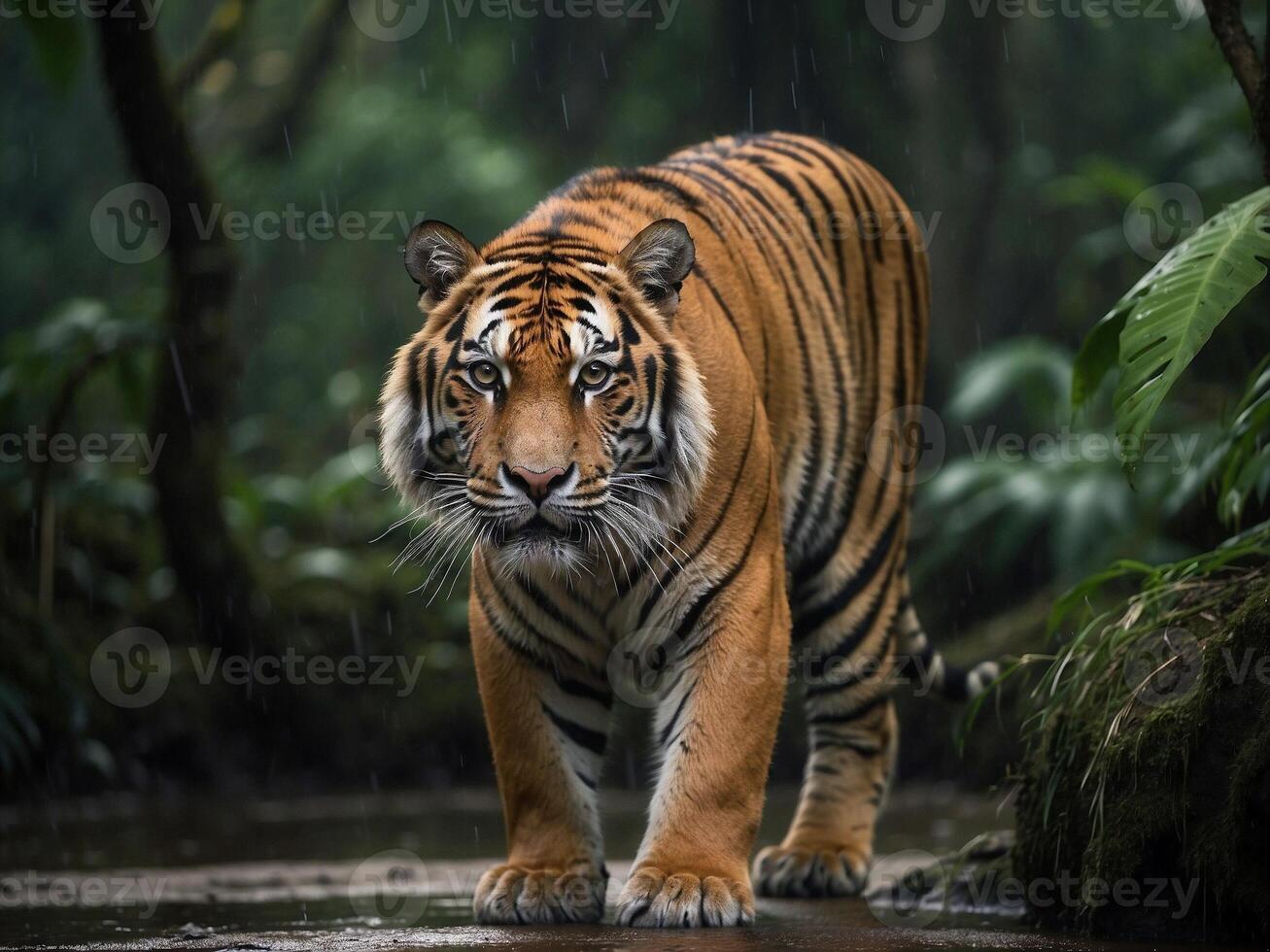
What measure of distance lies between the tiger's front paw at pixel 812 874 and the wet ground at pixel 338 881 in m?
0.08

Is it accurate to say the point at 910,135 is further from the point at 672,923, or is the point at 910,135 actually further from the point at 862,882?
the point at 672,923

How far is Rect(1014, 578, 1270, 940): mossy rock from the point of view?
2.99 metres

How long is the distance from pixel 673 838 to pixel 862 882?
103cm

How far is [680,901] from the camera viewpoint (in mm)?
3256

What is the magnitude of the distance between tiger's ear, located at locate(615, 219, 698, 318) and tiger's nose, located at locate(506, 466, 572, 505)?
58 cm
